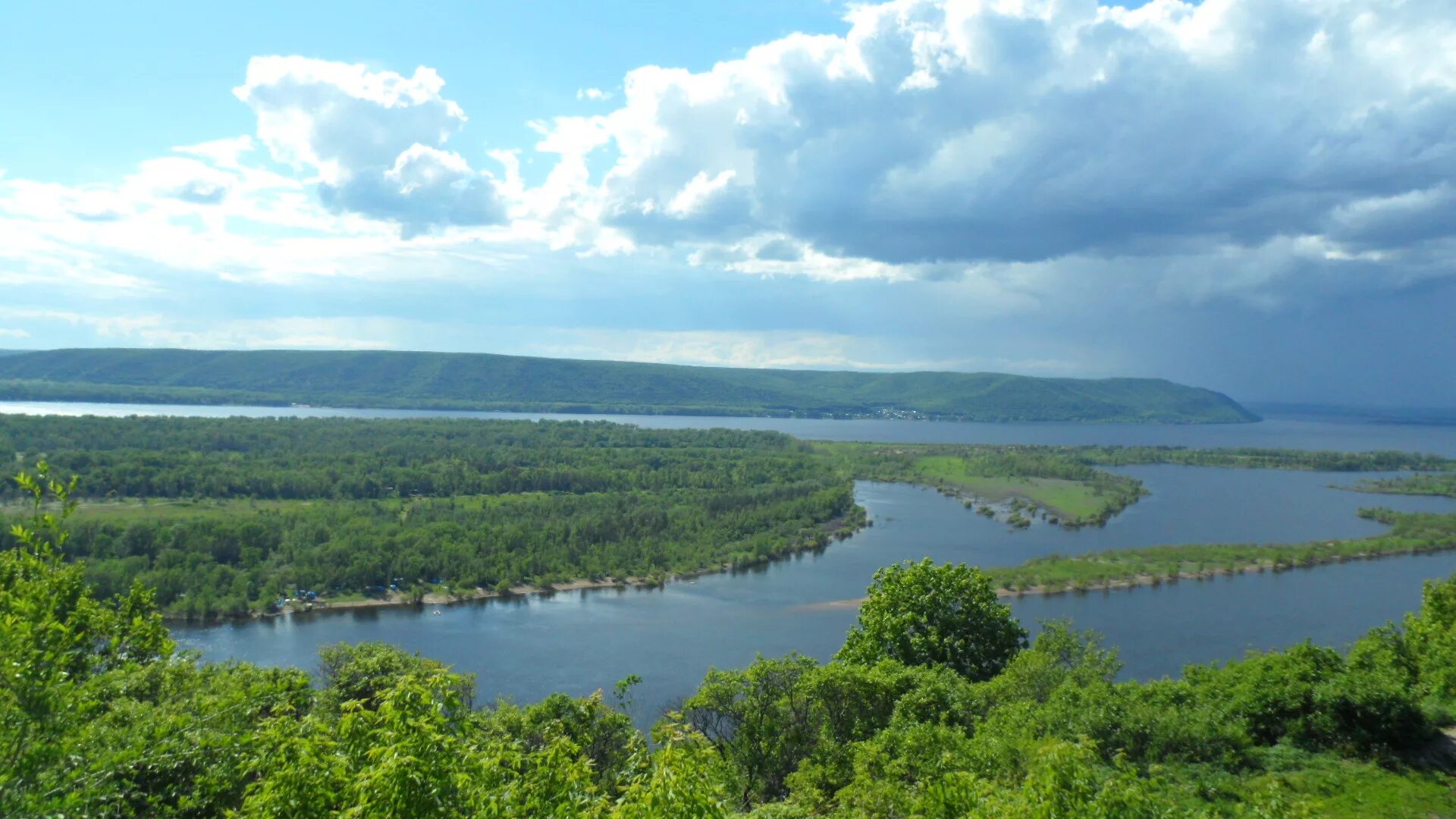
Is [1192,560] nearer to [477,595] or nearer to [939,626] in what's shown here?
[939,626]

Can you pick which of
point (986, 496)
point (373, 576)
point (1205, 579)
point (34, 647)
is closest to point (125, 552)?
point (373, 576)

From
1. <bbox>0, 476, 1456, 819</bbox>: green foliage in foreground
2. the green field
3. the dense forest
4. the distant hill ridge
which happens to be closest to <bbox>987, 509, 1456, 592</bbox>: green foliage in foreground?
the green field

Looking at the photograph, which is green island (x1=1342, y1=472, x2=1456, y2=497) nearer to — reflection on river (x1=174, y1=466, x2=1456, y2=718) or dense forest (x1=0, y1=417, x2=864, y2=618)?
reflection on river (x1=174, y1=466, x2=1456, y2=718)

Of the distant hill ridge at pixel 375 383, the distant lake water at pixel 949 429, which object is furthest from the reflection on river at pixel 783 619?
the distant hill ridge at pixel 375 383

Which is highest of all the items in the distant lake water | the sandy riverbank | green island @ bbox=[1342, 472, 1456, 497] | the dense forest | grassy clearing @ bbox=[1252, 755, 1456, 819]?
grassy clearing @ bbox=[1252, 755, 1456, 819]

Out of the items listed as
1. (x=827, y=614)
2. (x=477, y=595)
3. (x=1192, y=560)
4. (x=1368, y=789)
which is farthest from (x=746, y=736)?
(x=1192, y=560)
